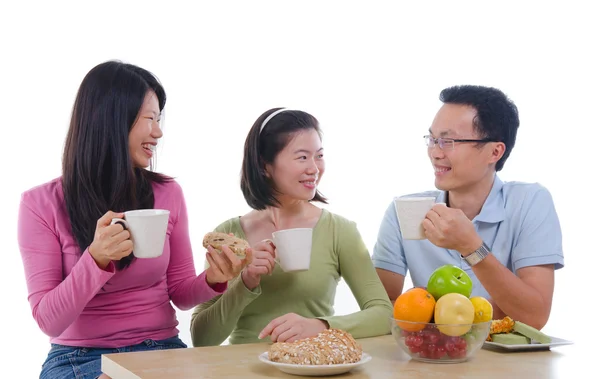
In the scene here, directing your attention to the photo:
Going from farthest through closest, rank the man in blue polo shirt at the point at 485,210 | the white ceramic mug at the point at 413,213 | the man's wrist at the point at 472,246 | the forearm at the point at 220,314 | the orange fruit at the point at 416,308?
the man in blue polo shirt at the point at 485,210 → the forearm at the point at 220,314 → the man's wrist at the point at 472,246 → the white ceramic mug at the point at 413,213 → the orange fruit at the point at 416,308

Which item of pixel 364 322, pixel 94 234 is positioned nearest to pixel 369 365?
pixel 364 322

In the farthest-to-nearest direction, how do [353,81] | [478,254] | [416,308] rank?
1. [353,81]
2. [478,254]
3. [416,308]

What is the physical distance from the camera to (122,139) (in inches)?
88.4

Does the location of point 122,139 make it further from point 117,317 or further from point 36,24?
point 36,24

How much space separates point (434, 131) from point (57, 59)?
2.00 meters

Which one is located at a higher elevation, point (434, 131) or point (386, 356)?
point (434, 131)

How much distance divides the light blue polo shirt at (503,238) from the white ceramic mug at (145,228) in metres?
1.03

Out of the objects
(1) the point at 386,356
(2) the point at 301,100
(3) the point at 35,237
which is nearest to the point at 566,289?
(2) the point at 301,100

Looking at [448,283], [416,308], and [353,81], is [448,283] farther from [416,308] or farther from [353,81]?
[353,81]

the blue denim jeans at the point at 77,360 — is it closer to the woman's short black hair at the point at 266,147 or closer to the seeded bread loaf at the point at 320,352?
the woman's short black hair at the point at 266,147

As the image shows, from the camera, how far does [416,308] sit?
5.41 feet

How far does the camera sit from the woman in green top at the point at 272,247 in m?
2.30

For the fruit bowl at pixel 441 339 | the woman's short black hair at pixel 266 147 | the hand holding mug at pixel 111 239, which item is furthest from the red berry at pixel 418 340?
the woman's short black hair at pixel 266 147

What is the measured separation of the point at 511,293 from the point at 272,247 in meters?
0.72
